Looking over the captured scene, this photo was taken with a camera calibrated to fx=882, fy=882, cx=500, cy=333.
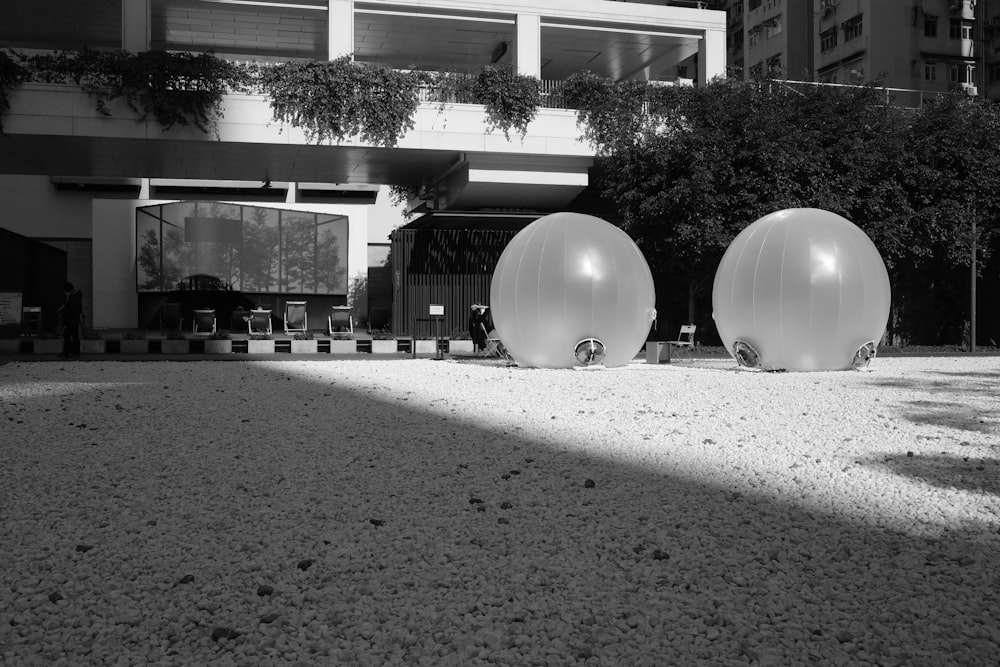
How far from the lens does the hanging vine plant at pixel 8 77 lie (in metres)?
22.1

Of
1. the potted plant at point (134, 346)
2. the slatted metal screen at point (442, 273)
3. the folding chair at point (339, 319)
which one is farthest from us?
the folding chair at point (339, 319)

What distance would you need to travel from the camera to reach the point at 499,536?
4754 mm

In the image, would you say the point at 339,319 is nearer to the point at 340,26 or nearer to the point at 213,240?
the point at 213,240

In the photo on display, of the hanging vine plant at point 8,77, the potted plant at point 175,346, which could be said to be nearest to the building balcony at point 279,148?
the hanging vine plant at point 8,77

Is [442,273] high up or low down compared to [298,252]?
down

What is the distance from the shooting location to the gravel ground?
3369 mm

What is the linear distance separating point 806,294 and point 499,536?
32.8 ft

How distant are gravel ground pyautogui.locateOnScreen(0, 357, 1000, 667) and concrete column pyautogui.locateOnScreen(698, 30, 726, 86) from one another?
2050 centimetres

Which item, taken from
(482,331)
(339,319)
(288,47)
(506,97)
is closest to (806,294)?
(482,331)

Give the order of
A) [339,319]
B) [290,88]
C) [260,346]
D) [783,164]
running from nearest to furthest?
[260,346] → [783,164] → [290,88] → [339,319]

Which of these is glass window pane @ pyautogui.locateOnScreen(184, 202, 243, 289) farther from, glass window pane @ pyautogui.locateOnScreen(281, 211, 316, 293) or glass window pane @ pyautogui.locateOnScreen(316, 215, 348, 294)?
glass window pane @ pyautogui.locateOnScreen(316, 215, 348, 294)

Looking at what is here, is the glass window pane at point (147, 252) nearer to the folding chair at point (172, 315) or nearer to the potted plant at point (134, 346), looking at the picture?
the folding chair at point (172, 315)

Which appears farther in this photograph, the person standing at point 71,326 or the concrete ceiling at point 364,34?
the concrete ceiling at point 364,34

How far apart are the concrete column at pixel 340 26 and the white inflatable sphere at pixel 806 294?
15.7 metres
